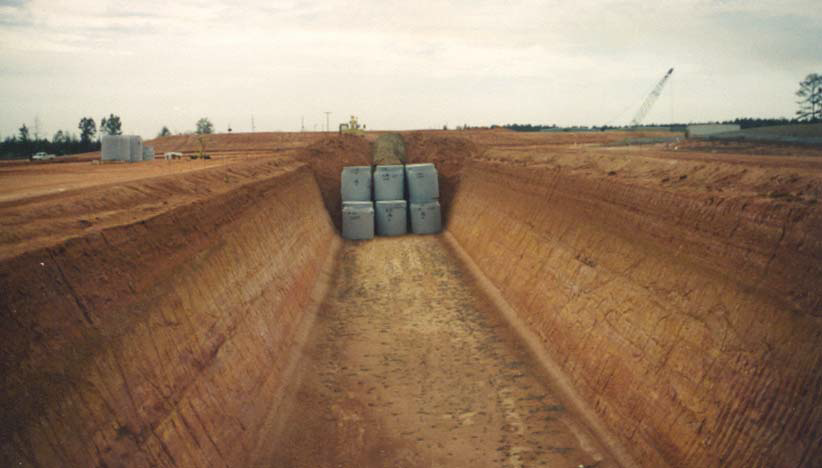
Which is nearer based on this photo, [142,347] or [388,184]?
[142,347]

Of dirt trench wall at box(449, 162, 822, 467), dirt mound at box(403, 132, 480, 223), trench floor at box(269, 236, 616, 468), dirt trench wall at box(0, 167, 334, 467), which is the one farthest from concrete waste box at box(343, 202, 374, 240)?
dirt trench wall at box(449, 162, 822, 467)

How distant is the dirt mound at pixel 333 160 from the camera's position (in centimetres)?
2789

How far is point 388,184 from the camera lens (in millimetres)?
26984

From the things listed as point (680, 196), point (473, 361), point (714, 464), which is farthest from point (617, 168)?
point (714, 464)

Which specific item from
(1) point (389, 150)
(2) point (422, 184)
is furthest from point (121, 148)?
(2) point (422, 184)

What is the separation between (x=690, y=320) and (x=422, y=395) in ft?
16.5

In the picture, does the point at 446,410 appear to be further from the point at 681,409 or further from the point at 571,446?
the point at 681,409

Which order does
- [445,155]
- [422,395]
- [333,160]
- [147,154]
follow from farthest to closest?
1. [445,155]
2. [333,160]
3. [147,154]
4. [422,395]

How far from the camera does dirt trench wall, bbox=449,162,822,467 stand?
20.0ft

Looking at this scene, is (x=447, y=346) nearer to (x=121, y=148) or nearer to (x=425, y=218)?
(x=425, y=218)

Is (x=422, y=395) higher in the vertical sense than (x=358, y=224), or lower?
lower

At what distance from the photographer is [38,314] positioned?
552 cm

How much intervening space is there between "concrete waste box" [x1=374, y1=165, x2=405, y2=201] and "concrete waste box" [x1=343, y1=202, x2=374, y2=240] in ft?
6.47

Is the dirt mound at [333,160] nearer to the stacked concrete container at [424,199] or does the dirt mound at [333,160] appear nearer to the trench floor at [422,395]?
the stacked concrete container at [424,199]
